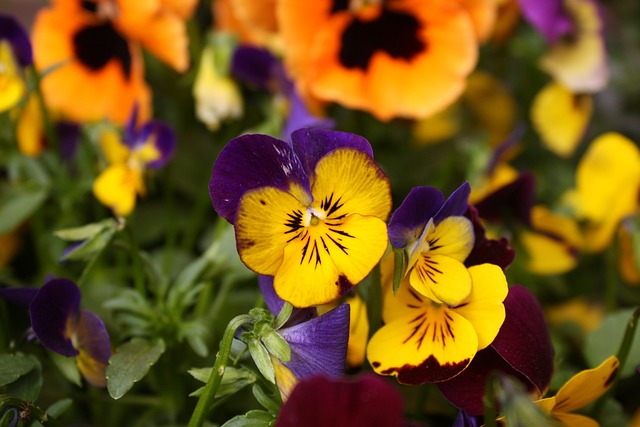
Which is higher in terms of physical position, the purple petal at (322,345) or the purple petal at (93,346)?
the purple petal at (322,345)

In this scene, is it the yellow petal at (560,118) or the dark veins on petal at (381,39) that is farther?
the yellow petal at (560,118)

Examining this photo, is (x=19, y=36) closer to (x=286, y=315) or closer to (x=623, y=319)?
(x=286, y=315)

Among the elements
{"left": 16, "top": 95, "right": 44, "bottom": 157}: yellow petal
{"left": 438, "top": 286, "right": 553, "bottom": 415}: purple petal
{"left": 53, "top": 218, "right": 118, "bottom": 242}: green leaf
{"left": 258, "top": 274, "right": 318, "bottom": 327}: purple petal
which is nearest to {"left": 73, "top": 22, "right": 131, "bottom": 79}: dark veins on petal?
{"left": 16, "top": 95, "right": 44, "bottom": 157}: yellow petal

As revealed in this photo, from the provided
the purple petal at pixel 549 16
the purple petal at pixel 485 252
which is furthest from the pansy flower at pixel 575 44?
the purple petal at pixel 485 252

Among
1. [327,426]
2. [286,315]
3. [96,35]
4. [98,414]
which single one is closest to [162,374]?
[98,414]

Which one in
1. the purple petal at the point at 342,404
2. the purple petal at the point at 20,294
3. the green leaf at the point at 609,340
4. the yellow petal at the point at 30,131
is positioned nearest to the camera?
the purple petal at the point at 342,404

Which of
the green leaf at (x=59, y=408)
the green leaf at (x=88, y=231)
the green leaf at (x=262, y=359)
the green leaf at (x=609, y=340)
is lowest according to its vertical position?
the green leaf at (x=609, y=340)

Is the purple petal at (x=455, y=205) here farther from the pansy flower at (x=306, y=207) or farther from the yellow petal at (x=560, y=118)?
the yellow petal at (x=560, y=118)
